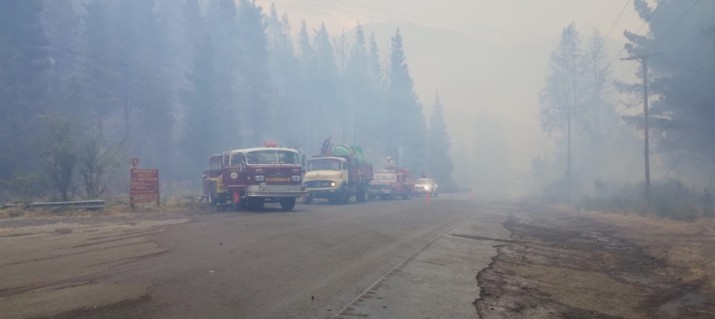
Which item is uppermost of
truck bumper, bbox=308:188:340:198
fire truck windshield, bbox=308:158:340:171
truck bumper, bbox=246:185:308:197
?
fire truck windshield, bbox=308:158:340:171

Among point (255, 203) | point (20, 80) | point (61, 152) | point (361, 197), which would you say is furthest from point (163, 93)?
point (255, 203)

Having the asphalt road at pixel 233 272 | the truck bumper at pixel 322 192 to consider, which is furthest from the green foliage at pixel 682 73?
the asphalt road at pixel 233 272

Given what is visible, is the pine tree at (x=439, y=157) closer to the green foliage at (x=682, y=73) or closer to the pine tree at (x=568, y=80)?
the pine tree at (x=568, y=80)

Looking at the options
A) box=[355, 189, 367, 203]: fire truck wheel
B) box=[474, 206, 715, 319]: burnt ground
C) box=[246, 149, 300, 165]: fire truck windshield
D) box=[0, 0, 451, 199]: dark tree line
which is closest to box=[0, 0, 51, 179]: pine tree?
box=[0, 0, 451, 199]: dark tree line

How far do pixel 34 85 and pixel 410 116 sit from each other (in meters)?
57.0

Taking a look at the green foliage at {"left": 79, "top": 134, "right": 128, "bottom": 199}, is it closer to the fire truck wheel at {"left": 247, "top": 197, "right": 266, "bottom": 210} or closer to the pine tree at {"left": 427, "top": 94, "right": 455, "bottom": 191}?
the fire truck wheel at {"left": 247, "top": 197, "right": 266, "bottom": 210}

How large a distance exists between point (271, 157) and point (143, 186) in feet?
19.3

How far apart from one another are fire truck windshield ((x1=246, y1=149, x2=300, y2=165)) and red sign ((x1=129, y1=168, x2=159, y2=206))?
4.91 metres

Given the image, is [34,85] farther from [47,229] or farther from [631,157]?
[631,157]

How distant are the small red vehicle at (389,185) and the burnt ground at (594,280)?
25617 mm

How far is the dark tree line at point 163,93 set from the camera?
30938 millimetres

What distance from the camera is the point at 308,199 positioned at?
32.8 meters

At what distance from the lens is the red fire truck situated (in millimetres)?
22422

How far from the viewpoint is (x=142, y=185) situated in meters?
24.0
